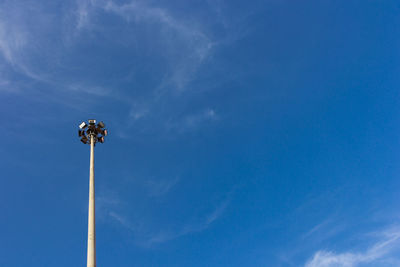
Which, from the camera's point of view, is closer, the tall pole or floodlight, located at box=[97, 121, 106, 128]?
the tall pole

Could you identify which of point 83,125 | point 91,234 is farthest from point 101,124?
point 91,234

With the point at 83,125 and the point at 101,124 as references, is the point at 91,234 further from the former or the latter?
the point at 101,124

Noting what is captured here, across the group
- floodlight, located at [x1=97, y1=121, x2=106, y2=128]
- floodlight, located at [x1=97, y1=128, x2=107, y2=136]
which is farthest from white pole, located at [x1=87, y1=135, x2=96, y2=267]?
floodlight, located at [x1=97, y1=121, x2=106, y2=128]

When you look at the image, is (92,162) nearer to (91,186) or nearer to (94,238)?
(91,186)

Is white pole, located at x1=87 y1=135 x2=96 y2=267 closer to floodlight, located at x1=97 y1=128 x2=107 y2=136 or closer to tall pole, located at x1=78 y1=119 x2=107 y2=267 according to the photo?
A: tall pole, located at x1=78 y1=119 x2=107 y2=267

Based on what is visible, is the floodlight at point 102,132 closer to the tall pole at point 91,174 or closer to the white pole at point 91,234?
the tall pole at point 91,174

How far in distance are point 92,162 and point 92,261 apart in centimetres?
950

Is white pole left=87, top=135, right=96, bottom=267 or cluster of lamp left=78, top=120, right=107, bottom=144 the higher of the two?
cluster of lamp left=78, top=120, right=107, bottom=144

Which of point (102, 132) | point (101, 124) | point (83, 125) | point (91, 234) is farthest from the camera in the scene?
point (101, 124)

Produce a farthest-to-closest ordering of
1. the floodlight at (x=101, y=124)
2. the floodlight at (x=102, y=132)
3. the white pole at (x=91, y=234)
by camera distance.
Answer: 1. the floodlight at (x=101, y=124)
2. the floodlight at (x=102, y=132)
3. the white pole at (x=91, y=234)

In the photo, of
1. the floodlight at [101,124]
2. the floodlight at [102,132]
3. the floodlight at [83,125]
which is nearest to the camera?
the floodlight at [83,125]

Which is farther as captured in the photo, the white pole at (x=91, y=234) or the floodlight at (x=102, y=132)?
the floodlight at (x=102, y=132)

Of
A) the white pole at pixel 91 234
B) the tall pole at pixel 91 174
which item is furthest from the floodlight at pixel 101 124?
the white pole at pixel 91 234

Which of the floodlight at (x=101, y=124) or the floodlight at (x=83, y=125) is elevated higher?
the floodlight at (x=101, y=124)
